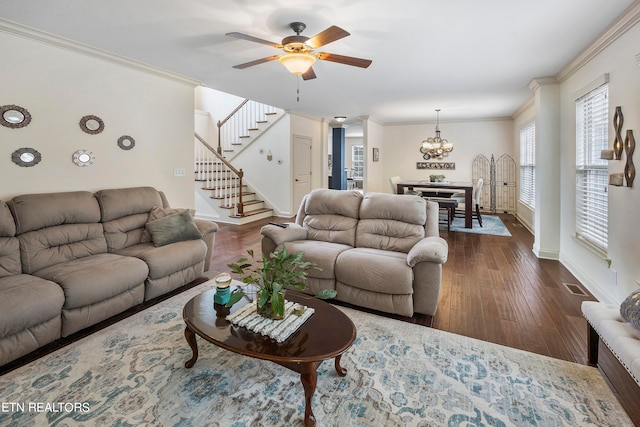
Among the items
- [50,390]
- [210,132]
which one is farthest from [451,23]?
[210,132]

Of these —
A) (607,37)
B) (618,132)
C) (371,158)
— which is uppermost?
(607,37)

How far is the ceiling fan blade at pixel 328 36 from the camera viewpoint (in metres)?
2.28

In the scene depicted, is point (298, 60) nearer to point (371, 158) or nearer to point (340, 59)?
point (340, 59)

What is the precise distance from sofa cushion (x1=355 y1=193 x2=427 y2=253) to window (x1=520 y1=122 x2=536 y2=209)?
4.28 metres

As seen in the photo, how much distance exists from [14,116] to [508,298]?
16.3 ft

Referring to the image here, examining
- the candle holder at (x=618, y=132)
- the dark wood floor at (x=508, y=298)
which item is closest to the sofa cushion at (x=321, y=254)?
the dark wood floor at (x=508, y=298)

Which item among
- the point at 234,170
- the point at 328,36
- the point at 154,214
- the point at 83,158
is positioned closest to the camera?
the point at 328,36

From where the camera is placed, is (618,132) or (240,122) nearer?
(618,132)

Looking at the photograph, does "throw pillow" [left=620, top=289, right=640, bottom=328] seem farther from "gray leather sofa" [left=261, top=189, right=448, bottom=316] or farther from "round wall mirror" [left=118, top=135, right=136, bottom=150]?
"round wall mirror" [left=118, top=135, right=136, bottom=150]

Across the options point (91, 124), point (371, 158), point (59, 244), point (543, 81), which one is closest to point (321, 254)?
point (59, 244)

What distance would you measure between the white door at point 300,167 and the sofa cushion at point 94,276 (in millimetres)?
5171

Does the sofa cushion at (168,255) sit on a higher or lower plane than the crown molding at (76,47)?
lower

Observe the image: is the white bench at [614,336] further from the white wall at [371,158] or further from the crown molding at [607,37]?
the white wall at [371,158]

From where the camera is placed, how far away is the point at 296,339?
1.67 meters
